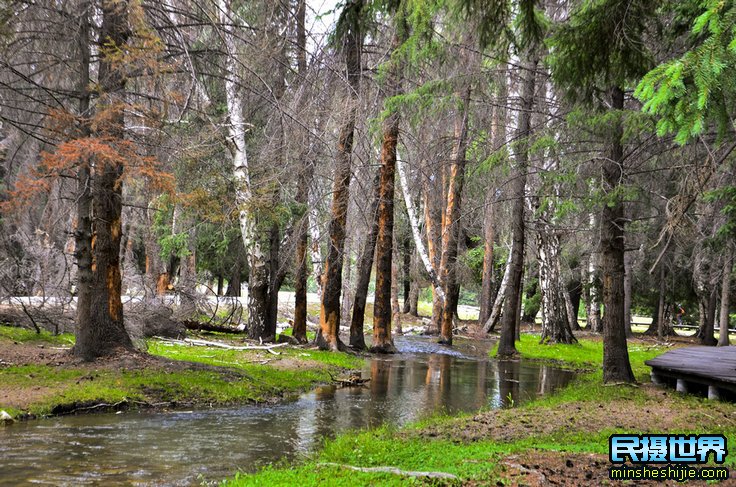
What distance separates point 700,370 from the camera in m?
11.4

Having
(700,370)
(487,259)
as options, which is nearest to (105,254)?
(700,370)

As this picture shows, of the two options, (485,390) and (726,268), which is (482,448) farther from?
(726,268)

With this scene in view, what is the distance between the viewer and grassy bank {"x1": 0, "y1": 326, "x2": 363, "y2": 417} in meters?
9.82

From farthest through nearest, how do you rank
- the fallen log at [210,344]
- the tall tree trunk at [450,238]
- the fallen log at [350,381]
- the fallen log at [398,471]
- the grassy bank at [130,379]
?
the tall tree trunk at [450,238] → the fallen log at [210,344] → the fallen log at [350,381] → the grassy bank at [130,379] → the fallen log at [398,471]

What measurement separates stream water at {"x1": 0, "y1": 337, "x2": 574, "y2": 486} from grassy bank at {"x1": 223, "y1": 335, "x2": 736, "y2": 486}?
847 millimetres

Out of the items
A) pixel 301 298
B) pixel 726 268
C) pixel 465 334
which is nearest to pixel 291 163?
pixel 301 298

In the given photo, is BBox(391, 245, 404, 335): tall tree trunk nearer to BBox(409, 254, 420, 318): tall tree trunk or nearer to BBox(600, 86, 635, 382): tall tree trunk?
BBox(409, 254, 420, 318): tall tree trunk

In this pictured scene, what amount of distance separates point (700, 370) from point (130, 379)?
1004 centimetres

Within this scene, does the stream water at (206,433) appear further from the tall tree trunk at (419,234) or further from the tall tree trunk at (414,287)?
the tall tree trunk at (414,287)

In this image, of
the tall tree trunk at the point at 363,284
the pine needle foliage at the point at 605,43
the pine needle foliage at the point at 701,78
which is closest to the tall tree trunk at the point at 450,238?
the tall tree trunk at the point at 363,284

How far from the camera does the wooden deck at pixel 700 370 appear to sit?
10664 millimetres

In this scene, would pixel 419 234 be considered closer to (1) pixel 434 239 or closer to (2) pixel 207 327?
(1) pixel 434 239

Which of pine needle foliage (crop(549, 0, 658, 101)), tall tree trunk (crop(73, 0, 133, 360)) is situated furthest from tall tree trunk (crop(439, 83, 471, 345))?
pine needle foliage (crop(549, 0, 658, 101))

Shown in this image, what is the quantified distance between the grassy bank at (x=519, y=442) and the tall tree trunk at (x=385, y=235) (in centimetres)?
910
